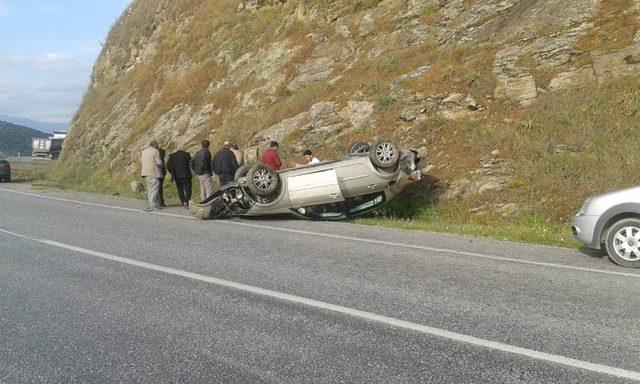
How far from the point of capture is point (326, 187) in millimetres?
11172

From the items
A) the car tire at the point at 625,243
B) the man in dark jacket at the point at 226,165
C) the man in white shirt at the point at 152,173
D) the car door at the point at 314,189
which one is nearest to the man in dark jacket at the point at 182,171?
the man in white shirt at the point at 152,173

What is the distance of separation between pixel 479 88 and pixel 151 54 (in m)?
23.0

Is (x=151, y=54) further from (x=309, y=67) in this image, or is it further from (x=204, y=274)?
(x=204, y=274)

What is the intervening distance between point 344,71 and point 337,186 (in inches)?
332

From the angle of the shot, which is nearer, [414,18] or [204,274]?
[204,274]

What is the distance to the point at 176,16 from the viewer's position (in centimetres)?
3173

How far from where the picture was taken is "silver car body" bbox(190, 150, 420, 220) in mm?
11102

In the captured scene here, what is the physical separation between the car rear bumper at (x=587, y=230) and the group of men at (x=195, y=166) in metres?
7.06

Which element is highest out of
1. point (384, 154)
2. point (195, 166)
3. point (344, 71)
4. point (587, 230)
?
point (344, 71)

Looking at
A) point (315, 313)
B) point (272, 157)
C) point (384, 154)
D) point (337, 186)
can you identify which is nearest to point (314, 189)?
point (337, 186)

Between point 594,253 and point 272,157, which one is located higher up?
point 272,157

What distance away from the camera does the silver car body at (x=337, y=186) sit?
36.4 ft

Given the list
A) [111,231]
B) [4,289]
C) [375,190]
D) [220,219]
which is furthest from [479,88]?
[4,289]

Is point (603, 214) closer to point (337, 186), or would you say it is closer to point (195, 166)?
point (337, 186)
